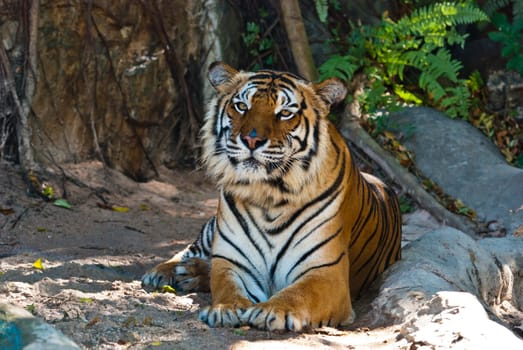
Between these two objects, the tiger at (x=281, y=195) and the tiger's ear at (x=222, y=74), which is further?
the tiger's ear at (x=222, y=74)

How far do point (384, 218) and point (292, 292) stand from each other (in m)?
1.49

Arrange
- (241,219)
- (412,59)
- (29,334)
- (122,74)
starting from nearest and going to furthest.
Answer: (29,334) < (241,219) < (122,74) < (412,59)

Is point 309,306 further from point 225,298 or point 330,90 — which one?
point 330,90

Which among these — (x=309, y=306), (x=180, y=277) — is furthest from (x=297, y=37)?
(x=309, y=306)

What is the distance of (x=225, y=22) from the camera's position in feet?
31.8

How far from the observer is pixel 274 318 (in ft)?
14.4

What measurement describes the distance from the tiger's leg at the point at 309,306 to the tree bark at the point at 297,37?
15.6ft

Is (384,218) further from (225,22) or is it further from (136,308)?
(225,22)

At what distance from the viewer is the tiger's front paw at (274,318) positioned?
438cm

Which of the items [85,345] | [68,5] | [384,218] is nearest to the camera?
[85,345]

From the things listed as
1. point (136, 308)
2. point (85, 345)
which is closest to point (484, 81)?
point (136, 308)

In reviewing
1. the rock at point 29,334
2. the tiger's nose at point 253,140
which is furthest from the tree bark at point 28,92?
the rock at point 29,334

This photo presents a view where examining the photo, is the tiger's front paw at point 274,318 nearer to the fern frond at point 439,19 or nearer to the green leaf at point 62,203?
the green leaf at point 62,203

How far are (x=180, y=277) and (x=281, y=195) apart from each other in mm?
1183
